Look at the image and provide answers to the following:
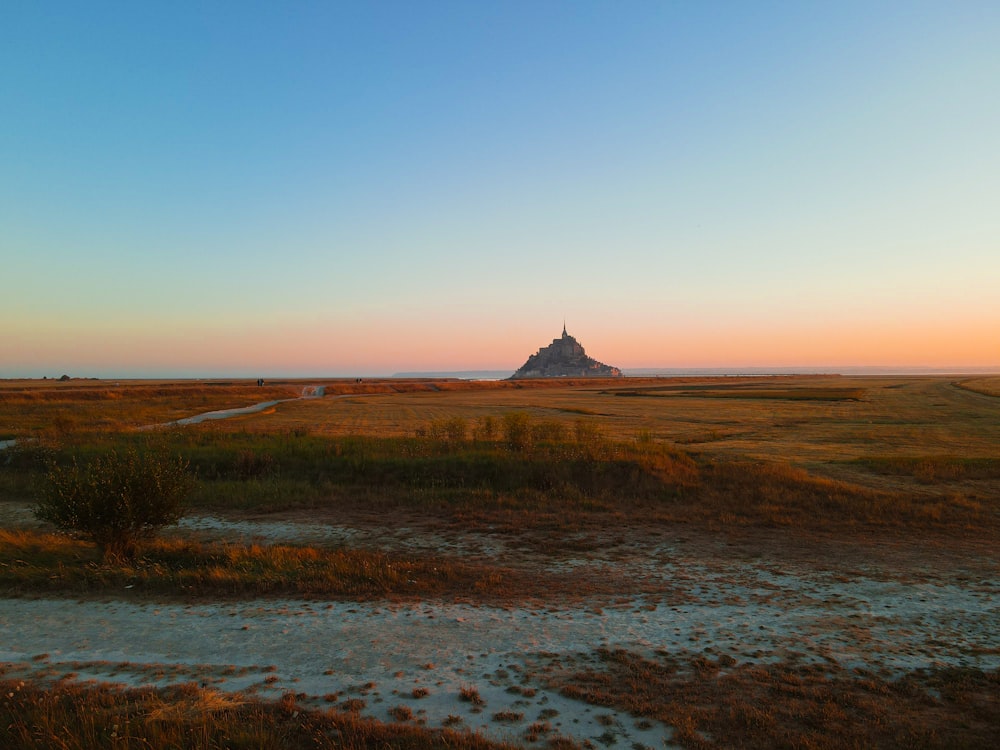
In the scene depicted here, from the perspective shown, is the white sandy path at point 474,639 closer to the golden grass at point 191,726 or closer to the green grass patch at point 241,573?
the golden grass at point 191,726

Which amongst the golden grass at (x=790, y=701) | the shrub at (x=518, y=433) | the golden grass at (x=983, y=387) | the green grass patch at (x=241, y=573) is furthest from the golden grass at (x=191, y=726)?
the golden grass at (x=983, y=387)

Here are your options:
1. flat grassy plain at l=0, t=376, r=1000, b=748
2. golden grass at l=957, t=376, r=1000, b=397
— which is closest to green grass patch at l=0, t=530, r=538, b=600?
flat grassy plain at l=0, t=376, r=1000, b=748

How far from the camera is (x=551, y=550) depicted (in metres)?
12.6

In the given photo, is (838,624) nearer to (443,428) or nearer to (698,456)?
(698,456)

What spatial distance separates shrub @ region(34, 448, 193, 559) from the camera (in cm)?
1105

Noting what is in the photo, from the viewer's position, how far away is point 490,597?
9.45m

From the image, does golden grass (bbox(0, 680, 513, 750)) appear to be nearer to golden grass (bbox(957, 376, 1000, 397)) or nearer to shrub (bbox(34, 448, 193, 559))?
shrub (bbox(34, 448, 193, 559))

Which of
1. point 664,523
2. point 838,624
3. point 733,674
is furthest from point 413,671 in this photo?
point 664,523

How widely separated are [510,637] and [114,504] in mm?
8197

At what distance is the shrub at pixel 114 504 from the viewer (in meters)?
11.0

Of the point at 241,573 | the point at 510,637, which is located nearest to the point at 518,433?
the point at 241,573

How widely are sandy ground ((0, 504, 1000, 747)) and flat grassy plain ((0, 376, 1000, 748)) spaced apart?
18 centimetres

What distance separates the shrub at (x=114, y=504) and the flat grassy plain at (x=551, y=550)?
46cm

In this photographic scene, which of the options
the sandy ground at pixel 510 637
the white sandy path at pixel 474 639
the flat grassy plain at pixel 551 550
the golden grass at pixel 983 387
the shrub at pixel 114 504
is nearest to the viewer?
the flat grassy plain at pixel 551 550
